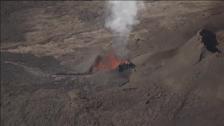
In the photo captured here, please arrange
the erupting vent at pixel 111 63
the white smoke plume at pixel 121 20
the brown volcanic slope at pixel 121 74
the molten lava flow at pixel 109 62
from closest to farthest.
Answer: the brown volcanic slope at pixel 121 74 → the erupting vent at pixel 111 63 → the molten lava flow at pixel 109 62 → the white smoke plume at pixel 121 20

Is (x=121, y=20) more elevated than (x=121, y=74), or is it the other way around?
(x=121, y=20)

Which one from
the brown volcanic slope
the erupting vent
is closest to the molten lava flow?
the erupting vent

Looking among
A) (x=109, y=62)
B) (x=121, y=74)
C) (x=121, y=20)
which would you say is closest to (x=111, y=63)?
(x=109, y=62)

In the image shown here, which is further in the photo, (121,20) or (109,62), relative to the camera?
(121,20)

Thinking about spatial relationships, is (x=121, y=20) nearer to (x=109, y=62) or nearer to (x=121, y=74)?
(x=109, y=62)

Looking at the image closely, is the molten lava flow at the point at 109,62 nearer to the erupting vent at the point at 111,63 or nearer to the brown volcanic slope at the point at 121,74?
the erupting vent at the point at 111,63

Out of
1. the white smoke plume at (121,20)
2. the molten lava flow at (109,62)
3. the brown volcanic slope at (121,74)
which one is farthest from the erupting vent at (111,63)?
the white smoke plume at (121,20)

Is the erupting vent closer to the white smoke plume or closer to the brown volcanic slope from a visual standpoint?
the brown volcanic slope
